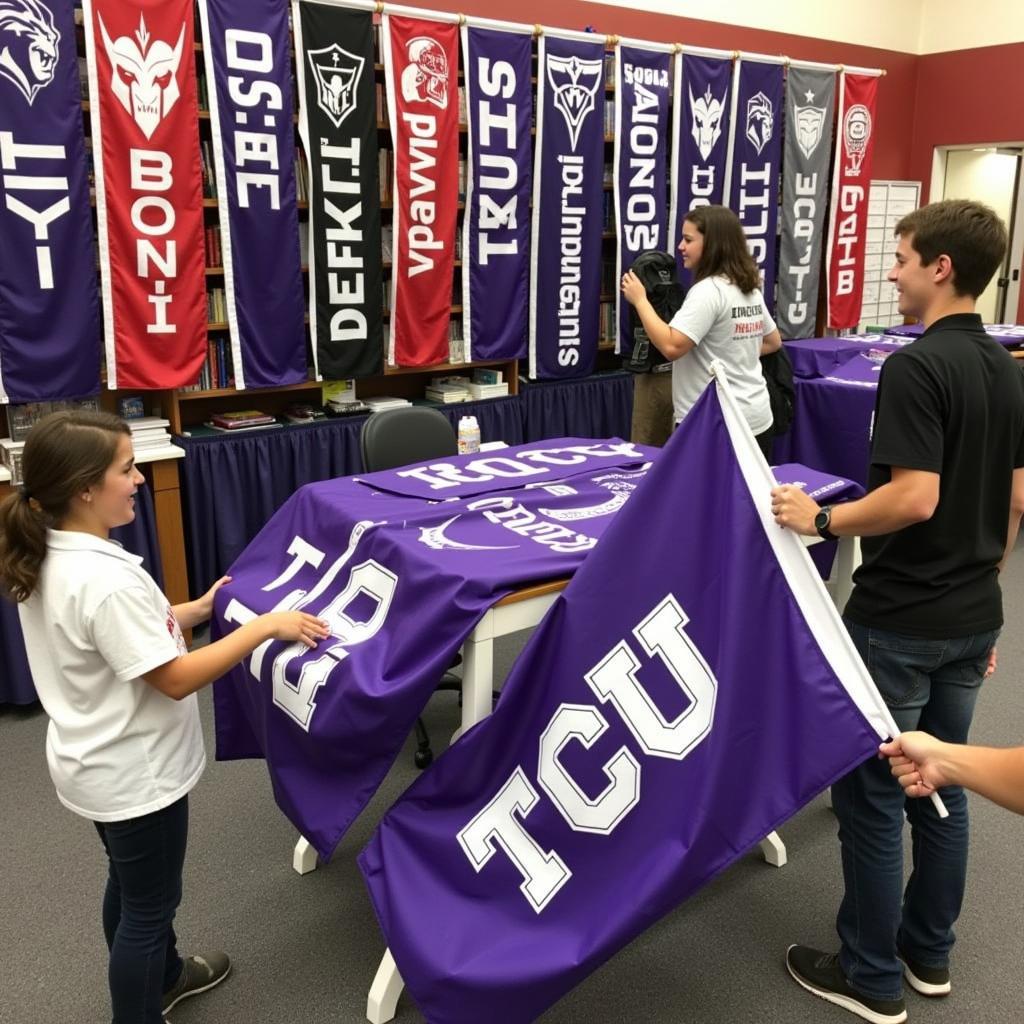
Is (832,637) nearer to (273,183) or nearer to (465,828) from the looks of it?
(465,828)

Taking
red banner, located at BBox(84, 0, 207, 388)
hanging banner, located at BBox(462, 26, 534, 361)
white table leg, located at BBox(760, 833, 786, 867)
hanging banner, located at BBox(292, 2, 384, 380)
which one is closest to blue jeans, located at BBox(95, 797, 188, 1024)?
white table leg, located at BBox(760, 833, 786, 867)

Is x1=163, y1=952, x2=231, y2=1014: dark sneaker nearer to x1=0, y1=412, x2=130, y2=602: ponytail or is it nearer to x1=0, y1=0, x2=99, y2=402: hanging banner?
x1=0, y1=412, x2=130, y2=602: ponytail

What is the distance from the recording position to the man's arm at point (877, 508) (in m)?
1.55

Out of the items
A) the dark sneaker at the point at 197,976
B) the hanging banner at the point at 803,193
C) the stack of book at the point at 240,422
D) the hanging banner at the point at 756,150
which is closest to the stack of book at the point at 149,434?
the stack of book at the point at 240,422

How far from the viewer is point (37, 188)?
10.9 feet

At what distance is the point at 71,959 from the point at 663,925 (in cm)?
132

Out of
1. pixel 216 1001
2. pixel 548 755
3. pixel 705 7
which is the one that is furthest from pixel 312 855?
pixel 705 7

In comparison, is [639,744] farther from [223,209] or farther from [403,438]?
[223,209]

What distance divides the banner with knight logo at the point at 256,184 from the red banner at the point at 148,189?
4.2 inches

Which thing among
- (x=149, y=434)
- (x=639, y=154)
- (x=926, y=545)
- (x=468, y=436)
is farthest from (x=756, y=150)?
(x=926, y=545)

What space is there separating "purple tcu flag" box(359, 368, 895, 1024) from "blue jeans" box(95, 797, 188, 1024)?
41cm

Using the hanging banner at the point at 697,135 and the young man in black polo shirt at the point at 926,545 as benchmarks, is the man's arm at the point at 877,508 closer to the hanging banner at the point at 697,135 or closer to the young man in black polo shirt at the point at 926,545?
the young man in black polo shirt at the point at 926,545

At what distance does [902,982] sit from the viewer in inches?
78.7

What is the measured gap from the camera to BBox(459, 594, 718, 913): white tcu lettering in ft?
5.34
